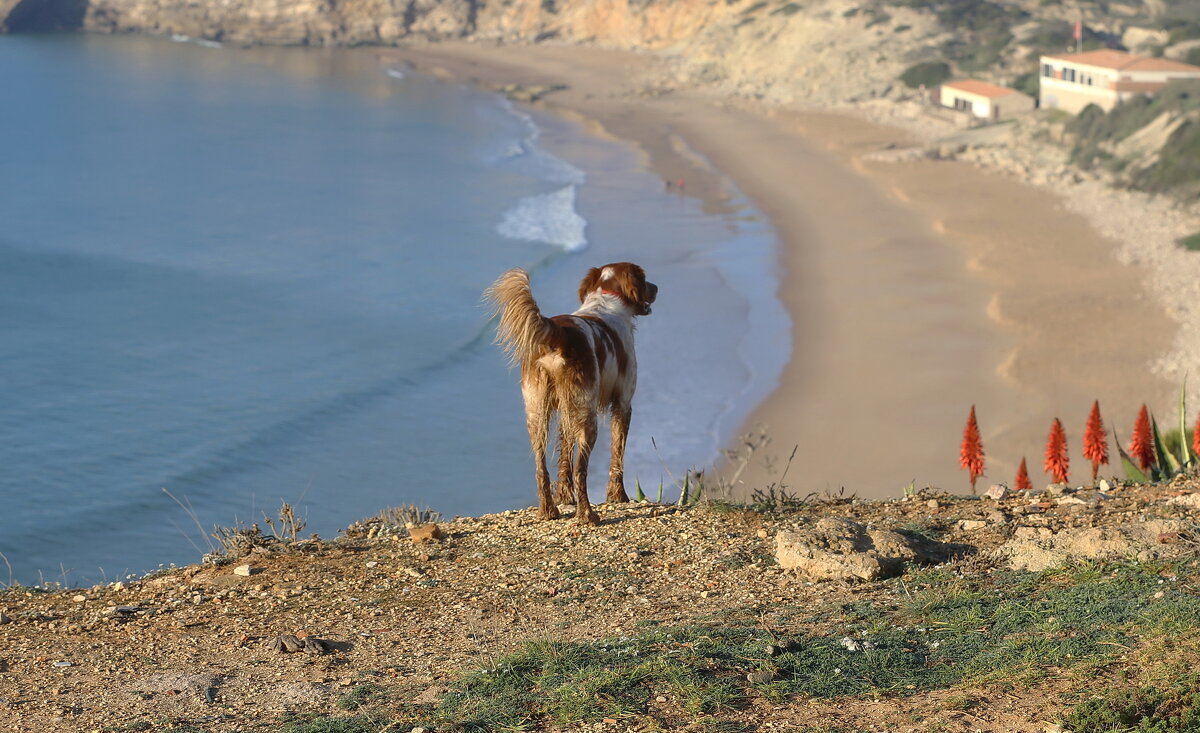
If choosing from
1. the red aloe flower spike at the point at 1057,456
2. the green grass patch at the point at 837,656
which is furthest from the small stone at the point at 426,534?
the red aloe flower spike at the point at 1057,456

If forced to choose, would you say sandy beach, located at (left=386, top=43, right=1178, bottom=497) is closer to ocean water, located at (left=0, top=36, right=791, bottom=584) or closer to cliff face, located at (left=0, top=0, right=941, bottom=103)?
ocean water, located at (left=0, top=36, right=791, bottom=584)

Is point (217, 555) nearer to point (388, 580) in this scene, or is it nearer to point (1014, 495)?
point (388, 580)

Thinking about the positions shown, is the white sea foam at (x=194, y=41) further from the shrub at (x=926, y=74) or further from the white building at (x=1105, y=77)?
the white building at (x=1105, y=77)

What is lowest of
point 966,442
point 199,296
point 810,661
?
point 199,296

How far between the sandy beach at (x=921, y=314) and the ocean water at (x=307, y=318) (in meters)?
1.42

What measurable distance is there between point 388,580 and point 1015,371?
20270 millimetres

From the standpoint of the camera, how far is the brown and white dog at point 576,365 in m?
8.58

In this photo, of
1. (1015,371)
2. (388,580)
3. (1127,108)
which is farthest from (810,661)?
(1127,108)

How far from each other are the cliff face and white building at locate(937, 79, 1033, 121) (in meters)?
6.18

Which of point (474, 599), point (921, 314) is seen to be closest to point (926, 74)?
point (921, 314)

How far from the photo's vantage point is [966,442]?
34.6ft

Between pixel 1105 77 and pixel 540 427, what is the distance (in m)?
52.9

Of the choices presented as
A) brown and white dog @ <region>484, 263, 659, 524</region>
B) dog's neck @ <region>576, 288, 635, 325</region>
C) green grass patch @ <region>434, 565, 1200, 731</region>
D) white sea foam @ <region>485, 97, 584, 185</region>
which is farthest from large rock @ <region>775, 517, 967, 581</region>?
white sea foam @ <region>485, 97, 584, 185</region>

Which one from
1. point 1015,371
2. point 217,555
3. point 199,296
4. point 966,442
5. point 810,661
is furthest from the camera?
point 199,296
